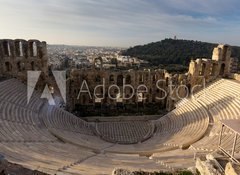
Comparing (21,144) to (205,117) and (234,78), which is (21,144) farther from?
(234,78)

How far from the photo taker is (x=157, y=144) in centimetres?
1805

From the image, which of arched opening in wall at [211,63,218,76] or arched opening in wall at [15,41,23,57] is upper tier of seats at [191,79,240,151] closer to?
arched opening in wall at [211,63,218,76]

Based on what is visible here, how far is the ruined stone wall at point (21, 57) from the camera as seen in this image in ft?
83.6

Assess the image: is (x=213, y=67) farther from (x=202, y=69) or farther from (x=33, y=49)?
(x=33, y=49)

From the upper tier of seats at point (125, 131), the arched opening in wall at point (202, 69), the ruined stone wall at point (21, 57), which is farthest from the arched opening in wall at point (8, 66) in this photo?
the arched opening in wall at point (202, 69)

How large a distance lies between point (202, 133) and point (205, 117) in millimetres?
2894

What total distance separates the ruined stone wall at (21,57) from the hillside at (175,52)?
3893 cm

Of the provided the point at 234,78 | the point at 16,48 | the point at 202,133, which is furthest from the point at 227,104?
the point at 16,48

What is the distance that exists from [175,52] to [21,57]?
65.8 meters

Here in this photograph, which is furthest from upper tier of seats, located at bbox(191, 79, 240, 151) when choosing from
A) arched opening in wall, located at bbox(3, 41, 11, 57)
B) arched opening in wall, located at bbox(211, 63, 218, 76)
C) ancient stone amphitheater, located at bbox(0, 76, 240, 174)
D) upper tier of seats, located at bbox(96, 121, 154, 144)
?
arched opening in wall, located at bbox(3, 41, 11, 57)

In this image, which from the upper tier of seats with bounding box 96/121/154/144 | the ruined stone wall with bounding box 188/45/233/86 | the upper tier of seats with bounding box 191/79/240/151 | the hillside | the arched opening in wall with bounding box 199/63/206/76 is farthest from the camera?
the hillside

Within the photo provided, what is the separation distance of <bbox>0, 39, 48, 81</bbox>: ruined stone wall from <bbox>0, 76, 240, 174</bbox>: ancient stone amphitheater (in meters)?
1.49

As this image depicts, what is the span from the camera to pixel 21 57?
1025 inches

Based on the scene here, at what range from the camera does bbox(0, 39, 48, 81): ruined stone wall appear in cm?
2547
